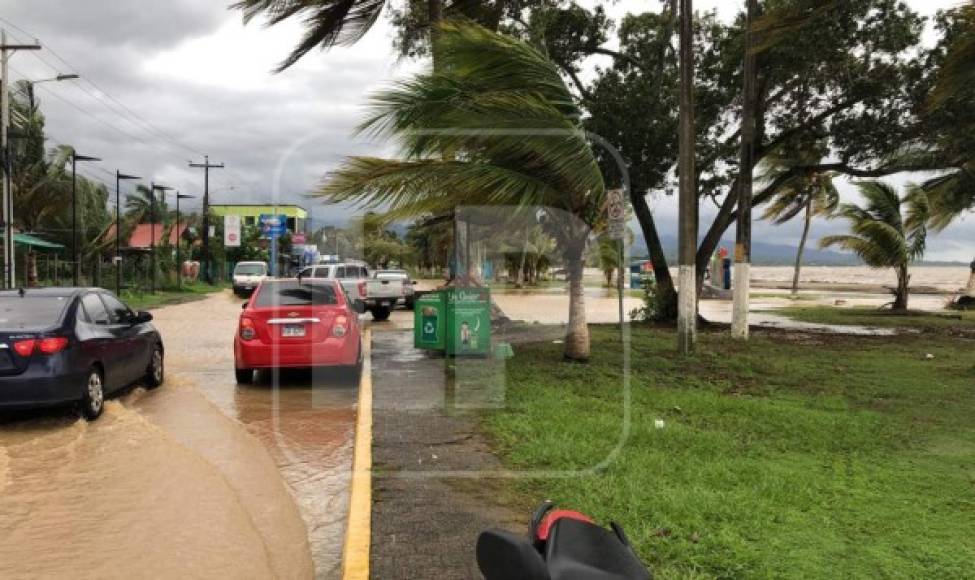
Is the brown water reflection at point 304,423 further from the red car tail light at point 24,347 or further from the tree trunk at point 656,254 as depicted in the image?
the tree trunk at point 656,254

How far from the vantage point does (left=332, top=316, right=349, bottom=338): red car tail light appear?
10016 mm

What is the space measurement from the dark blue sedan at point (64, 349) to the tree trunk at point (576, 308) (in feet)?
20.3

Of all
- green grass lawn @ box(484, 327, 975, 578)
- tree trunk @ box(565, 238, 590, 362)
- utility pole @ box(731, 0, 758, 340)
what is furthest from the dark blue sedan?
utility pole @ box(731, 0, 758, 340)

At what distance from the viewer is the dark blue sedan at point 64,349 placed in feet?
23.7

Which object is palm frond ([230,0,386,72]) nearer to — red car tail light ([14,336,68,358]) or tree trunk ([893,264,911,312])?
red car tail light ([14,336,68,358])

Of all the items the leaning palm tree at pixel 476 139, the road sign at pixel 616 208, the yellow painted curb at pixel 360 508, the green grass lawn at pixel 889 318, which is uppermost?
the leaning palm tree at pixel 476 139

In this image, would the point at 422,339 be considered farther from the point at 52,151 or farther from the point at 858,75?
the point at 52,151

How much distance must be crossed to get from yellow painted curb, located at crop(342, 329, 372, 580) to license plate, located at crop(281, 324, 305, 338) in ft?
6.55

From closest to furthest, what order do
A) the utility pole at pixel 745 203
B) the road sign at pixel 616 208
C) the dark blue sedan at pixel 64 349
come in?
the dark blue sedan at pixel 64 349 → the road sign at pixel 616 208 → the utility pole at pixel 745 203

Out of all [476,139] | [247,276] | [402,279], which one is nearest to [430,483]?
[476,139]

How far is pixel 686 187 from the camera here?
13055 millimetres

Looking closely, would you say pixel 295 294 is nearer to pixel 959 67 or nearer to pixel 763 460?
pixel 763 460

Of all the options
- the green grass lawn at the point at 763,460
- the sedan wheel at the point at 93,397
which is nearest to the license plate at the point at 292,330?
the sedan wheel at the point at 93,397

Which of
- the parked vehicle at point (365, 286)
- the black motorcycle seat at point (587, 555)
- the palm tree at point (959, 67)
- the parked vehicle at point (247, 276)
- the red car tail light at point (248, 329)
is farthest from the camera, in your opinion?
the parked vehicle at point (247, 276)
